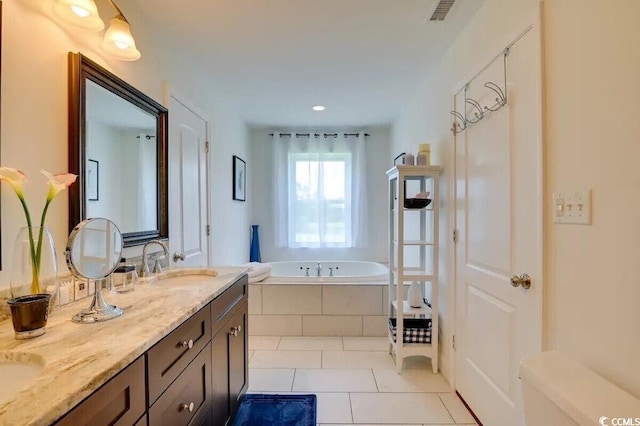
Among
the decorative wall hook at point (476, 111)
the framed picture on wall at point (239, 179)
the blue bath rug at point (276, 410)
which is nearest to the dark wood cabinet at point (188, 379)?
the blue bath rug at point (276, 410)

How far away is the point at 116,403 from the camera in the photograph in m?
0.84

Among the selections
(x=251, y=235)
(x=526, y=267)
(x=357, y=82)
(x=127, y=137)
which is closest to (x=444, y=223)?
(x=526, y=267)

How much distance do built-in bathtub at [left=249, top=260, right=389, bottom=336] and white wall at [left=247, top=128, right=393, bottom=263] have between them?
1.46 metres

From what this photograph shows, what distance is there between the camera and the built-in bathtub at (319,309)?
10.4 ft

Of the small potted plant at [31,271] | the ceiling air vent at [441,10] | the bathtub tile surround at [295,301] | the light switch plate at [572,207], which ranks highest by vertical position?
the ceiling air vent at [441,10]

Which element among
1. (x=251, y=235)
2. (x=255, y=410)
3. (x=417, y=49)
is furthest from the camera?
(x=251, y=235)

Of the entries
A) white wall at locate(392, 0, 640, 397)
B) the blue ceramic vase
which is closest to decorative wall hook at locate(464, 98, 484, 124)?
white wall at locate(392, 0, 640, 397)

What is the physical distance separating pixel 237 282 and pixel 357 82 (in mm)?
2057

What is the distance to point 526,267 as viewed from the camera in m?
1.48

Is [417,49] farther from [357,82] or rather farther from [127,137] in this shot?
[127,137]

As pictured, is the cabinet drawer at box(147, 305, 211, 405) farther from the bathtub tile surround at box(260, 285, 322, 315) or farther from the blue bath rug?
the bathtub tile surround at box(260, 285, 322, 315)

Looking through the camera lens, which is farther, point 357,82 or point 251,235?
point 251,235

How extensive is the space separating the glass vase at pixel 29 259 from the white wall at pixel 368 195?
352cm

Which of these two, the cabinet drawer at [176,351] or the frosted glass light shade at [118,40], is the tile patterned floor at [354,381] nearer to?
the cabinet drawer at [176,351]
